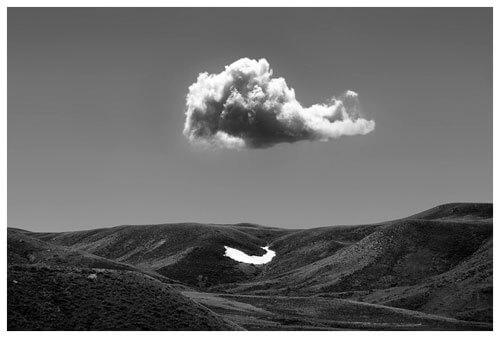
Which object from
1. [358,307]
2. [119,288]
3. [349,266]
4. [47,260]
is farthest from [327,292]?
[119,288]

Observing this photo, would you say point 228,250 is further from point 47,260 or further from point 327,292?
point 47,260

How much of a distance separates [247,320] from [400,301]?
3093 cm

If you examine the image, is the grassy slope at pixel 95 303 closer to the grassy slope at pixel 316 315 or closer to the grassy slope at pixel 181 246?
the grassy slope at pixel 316 315

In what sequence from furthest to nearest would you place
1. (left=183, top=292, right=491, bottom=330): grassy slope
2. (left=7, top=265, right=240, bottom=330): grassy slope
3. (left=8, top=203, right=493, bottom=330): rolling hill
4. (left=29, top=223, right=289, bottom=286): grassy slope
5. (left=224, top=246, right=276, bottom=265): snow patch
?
(left=224, top=246, right=276, bottom=265): snow patch < (left=29, top=223, right=289, bottom=286): grassy slope < (left=8, top=203, right=493, bottom=330): rolling hill < (left=183, top=292, right=491, bottom=330): grassy slope < (left=7, top=265, right=240, bottom=330): grassy slope

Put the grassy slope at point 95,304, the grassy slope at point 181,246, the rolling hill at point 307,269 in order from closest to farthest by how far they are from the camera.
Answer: the grassy slope at point 95,304, the rolling hill at point 307,269, the grassy slope at point 181,246

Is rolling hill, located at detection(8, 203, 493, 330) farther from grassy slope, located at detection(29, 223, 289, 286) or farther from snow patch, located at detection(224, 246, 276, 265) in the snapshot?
snow patch, located at detection(224, 246, 276, 265)

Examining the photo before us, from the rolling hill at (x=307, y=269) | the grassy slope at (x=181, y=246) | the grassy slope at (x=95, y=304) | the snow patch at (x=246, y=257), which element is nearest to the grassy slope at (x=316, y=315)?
the rolling hill at (x=307, y=269)

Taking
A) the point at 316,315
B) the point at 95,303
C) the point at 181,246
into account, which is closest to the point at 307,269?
the point at 181,246

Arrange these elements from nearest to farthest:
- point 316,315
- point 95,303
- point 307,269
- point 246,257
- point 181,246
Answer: point 95,303 < point 316,315 < point 307,269 < point 246,257 < point 181,246

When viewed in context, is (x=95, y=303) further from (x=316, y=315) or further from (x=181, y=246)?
(x=181, y=246)

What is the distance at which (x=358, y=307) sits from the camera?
245 feet

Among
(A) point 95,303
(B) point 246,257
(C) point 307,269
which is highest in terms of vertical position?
(B) point 246,257

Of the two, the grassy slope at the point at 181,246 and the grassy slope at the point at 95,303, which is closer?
the grassy slope at the point at 95,303

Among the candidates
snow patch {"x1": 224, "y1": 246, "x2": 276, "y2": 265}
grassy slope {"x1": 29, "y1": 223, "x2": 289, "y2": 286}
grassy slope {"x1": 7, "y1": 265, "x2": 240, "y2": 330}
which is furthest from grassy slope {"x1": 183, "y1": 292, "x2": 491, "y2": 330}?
snow patch {"x1": 224, "y1": 246, "x2": 276, "y2": 265}
